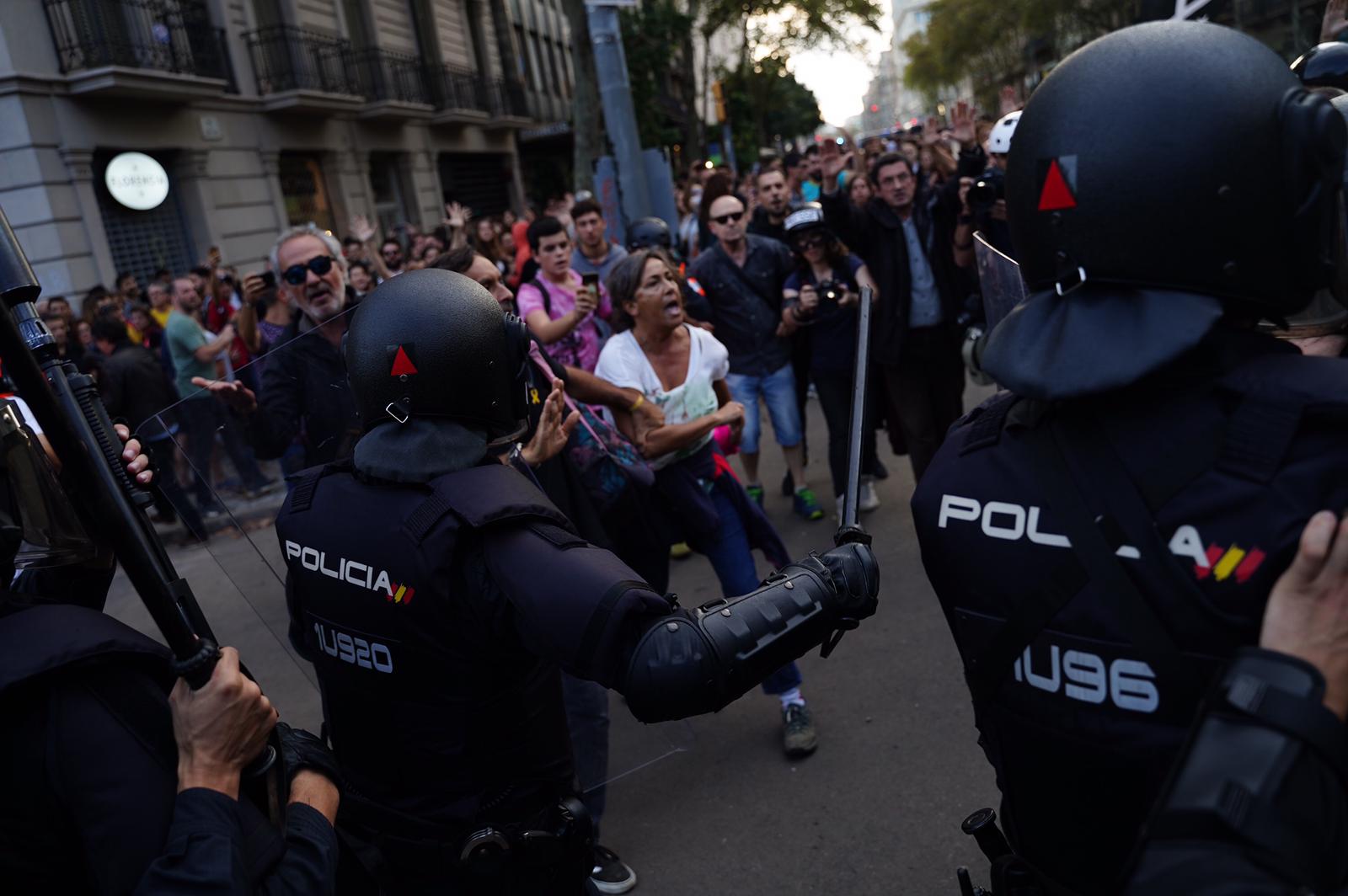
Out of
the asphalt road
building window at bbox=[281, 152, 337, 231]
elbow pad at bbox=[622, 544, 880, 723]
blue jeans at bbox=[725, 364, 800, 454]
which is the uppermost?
building window at bbox=[281, 152, 337, 231]

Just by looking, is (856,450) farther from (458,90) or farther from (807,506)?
(458,90)

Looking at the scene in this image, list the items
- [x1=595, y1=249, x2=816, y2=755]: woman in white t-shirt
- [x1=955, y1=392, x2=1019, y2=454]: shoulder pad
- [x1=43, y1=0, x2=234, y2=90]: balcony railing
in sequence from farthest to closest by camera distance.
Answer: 1. [x1=43, y1=0, x2=234, y2=90]: balcony railing
2. [x1=595, y1=249, x2=816, y2=755]: woman in white t-shirt
3. [x1=955, y1=392, x2=1019, y2=454]: shoulder pad

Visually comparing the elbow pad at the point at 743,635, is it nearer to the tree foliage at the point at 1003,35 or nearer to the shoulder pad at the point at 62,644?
the shoulder pad at the point at 62,644

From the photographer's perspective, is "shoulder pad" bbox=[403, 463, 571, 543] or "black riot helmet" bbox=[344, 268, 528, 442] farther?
"black riot helmet" bbox=[344, 268, 528, 442]

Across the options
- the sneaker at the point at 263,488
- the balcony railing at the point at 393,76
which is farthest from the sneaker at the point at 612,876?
the balcony railing at the point at 393,76

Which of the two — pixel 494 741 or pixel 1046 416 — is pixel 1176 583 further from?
pixel 494 741

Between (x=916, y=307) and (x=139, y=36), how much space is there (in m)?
13.7

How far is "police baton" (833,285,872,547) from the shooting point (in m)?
1.81

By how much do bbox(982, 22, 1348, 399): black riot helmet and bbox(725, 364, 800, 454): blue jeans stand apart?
467cm

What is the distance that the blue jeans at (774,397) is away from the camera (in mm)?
5988

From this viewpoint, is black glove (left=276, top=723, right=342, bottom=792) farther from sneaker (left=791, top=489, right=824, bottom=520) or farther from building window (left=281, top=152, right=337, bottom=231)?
building window (left=281, top=152, right=337, bottom=231)

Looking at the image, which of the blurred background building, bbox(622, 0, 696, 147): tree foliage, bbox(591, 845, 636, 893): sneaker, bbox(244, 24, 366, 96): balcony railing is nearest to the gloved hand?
bbox(591, 845, 636, 893): sneaker

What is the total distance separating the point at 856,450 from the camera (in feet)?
6.17

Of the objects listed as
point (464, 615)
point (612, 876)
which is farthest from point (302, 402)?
point (612, 876)
